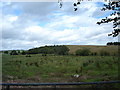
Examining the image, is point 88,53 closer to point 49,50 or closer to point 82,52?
point 82,52

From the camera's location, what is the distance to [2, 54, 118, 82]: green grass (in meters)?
12.3

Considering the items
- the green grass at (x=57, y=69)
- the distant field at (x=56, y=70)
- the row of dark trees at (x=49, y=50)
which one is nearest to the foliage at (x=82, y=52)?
the row of dark trees at (x=49, y=50)

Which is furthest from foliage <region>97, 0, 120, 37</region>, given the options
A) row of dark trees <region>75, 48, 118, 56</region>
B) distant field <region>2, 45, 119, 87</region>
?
row of dark trees <region>75, 48, 118, 56</region>

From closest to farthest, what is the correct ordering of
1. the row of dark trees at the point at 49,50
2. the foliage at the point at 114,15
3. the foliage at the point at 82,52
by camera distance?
the foliage at the point at 114,15 → the row of dark trees at the point at 49,50 → the foliage at the point at 82,52

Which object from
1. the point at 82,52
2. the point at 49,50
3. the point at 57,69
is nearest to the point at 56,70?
the point at 57,69

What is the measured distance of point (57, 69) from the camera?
14.8m

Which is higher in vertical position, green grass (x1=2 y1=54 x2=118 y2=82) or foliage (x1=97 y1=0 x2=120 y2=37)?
foliage (x1=97 y1=0 x2=120 y2=37)

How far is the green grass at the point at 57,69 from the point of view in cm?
1227

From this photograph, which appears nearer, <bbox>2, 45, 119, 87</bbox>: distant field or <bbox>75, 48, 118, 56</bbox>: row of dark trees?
<bbox>2, 45, 119, 87</bbox>: distant field

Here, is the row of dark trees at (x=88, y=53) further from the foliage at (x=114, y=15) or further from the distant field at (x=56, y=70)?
the foliage at (x=114, y=15)

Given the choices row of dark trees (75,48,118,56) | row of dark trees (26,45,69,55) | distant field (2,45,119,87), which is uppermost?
row of dark trees (26,45,69,55)

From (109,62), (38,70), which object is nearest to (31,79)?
(38,70)

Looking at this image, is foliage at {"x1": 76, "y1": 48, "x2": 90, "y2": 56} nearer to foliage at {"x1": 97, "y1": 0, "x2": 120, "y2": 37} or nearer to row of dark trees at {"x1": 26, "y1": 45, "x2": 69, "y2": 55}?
row of dark trees at {"x1": 26, "y1": 45, "x2": 69, "y2": 55}

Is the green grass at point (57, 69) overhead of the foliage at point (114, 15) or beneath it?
beneath
